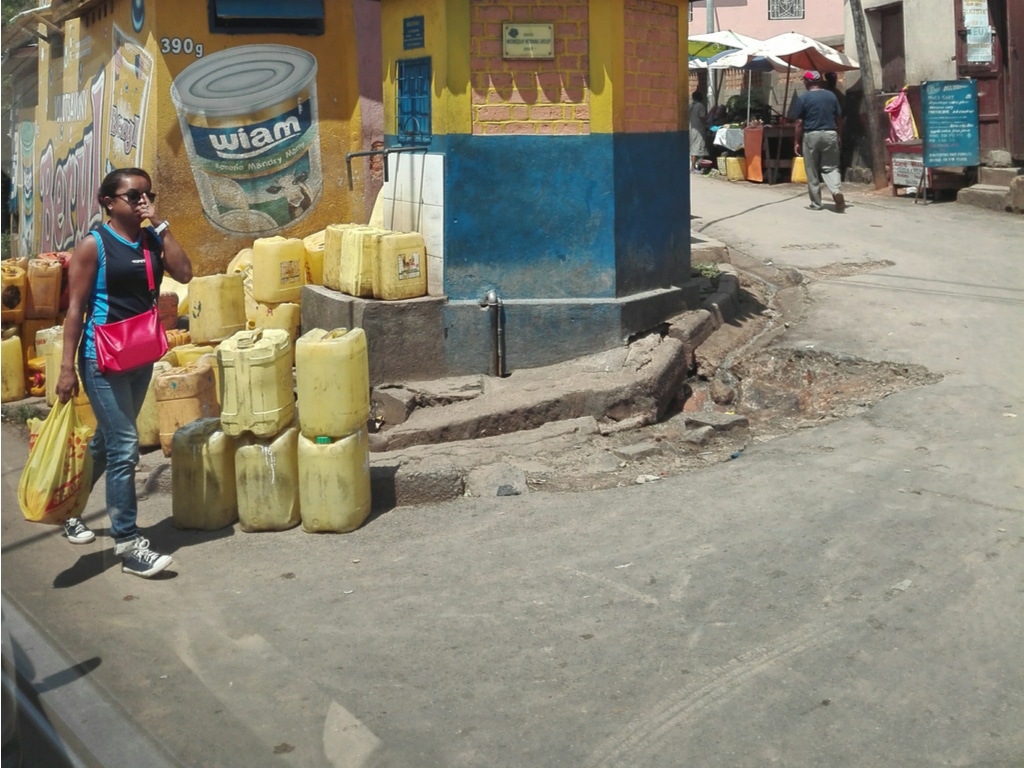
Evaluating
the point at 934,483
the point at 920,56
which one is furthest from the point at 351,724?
the point at 920,56

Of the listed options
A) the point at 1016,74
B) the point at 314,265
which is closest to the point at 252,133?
the point at 314,265

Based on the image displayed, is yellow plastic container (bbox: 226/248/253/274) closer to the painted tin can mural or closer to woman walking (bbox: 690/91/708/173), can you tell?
the painted tin can mural

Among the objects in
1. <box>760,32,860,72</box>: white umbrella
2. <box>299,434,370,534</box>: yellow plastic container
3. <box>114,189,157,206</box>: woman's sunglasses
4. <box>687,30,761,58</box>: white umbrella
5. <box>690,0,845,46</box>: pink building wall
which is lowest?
<box>299,434,370,534</box>: yellow plastic container

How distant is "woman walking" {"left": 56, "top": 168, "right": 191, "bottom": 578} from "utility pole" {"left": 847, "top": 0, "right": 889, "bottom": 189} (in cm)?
1469

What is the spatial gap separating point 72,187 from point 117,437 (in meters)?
9.58

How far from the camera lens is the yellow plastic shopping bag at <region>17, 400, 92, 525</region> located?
548 cm

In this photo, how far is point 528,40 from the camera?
26.9 ft

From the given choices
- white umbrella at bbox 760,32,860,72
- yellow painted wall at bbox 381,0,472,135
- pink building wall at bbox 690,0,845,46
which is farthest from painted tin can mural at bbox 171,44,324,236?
pink building wall at bbox 690,0,845,46

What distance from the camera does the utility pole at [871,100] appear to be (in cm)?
1812

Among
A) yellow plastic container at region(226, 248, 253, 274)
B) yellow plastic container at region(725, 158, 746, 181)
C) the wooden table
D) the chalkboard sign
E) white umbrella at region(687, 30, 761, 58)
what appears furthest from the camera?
white umbrella at region(687, 30, 761, 58)

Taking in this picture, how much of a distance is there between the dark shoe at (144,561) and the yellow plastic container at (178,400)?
194cm

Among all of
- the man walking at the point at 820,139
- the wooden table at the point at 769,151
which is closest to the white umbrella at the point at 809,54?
the wooden table at the point at 769,151

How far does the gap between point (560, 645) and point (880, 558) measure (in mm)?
1596

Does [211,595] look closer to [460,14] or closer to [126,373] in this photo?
[126,373]
